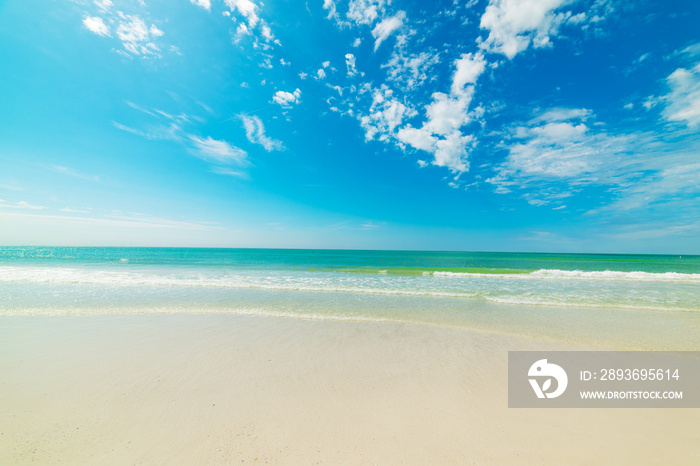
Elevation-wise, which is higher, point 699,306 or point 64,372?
point 699,306

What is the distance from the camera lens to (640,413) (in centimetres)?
408

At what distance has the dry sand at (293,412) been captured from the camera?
10.5 ft

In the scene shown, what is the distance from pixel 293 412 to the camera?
3.97m

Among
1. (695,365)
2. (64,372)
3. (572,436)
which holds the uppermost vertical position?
(695,365)

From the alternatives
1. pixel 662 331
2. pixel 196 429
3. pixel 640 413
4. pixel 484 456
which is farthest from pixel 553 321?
pixel 196 429

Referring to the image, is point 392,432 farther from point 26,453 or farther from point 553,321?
point 553,321

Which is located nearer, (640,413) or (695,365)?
(640,413)

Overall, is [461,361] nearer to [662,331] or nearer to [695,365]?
[695,365]

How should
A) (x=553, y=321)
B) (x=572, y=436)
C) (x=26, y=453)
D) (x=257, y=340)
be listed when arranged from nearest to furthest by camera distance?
1. (x=26, y=453)
2. (x=572, y=436)
3. (x=257, y=340)
4. (x=553, y=321)

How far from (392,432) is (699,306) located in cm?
1773

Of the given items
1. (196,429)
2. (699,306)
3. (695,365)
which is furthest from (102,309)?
(699,306)

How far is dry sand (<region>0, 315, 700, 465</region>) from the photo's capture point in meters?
3.20

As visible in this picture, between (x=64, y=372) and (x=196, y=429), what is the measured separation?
158 inches

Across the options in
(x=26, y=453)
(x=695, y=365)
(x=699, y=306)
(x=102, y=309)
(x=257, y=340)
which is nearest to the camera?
(x=26, y=453)
